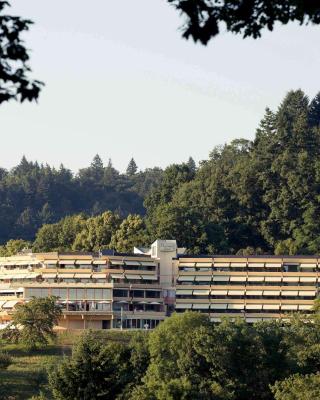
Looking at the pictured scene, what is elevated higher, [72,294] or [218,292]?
[218,292]

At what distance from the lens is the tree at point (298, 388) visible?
289 ft

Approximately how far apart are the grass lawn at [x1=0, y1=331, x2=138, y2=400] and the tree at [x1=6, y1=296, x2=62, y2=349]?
99 centimetres

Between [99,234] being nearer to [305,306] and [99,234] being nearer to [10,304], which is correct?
[10,304]

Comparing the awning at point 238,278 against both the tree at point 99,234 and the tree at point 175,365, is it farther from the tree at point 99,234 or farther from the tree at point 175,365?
the tree at point 175,365

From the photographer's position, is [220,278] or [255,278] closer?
[255,278]

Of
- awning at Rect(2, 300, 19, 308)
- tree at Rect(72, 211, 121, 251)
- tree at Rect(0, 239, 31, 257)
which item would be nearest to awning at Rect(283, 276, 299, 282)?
awning at Rect(2, 300, 19, 308)

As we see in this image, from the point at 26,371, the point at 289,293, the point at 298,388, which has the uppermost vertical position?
the point at 289,293

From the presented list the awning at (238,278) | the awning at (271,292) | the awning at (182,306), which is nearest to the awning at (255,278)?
the awning at (238,278)

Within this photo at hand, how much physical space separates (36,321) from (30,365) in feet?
33.6

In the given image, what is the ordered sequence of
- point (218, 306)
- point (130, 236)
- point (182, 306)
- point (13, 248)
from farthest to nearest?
point (13, 248)
point (130, 236)
point (218, 306)
point (182, 306)

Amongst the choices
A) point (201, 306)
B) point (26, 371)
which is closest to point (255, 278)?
point (201, 306)

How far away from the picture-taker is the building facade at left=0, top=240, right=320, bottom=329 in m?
147

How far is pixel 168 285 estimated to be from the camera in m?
152

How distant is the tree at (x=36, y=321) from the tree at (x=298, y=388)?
41.6 metres
